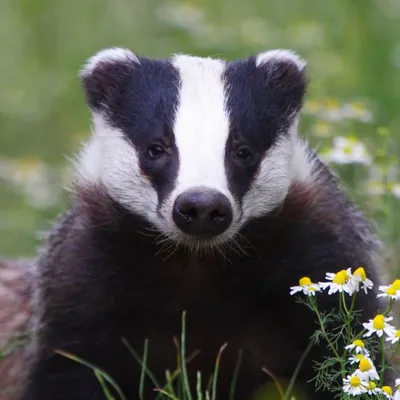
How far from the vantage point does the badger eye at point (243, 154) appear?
4059 mm

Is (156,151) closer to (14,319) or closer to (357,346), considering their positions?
(357,346)

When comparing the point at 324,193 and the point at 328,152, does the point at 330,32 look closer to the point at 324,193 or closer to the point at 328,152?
the point at 328,152

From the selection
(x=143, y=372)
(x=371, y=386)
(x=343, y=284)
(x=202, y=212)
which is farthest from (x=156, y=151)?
(x=371, y=386)

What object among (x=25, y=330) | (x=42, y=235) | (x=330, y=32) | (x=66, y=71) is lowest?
(x=25, y=330)

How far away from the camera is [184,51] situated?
280 inches

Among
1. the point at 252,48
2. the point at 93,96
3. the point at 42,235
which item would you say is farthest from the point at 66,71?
the point at 93,96

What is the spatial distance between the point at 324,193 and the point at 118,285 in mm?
711

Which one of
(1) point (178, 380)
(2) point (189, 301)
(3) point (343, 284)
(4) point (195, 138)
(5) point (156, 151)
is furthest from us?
(2) point (189, 301)

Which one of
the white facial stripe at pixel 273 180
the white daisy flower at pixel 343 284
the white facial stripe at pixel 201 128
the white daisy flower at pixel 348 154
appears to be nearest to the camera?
the white daisy flower at pixel 343 284

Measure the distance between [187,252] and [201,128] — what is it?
0.47 m

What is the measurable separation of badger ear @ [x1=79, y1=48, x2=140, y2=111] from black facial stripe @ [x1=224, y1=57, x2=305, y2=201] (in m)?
0.32

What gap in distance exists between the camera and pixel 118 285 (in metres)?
4.30

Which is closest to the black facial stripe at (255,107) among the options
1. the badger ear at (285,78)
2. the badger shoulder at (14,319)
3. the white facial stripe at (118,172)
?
the badger ear at (285,78)

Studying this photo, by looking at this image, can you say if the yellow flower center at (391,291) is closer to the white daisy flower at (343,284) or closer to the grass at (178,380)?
the white daisy flower at (343,284)
